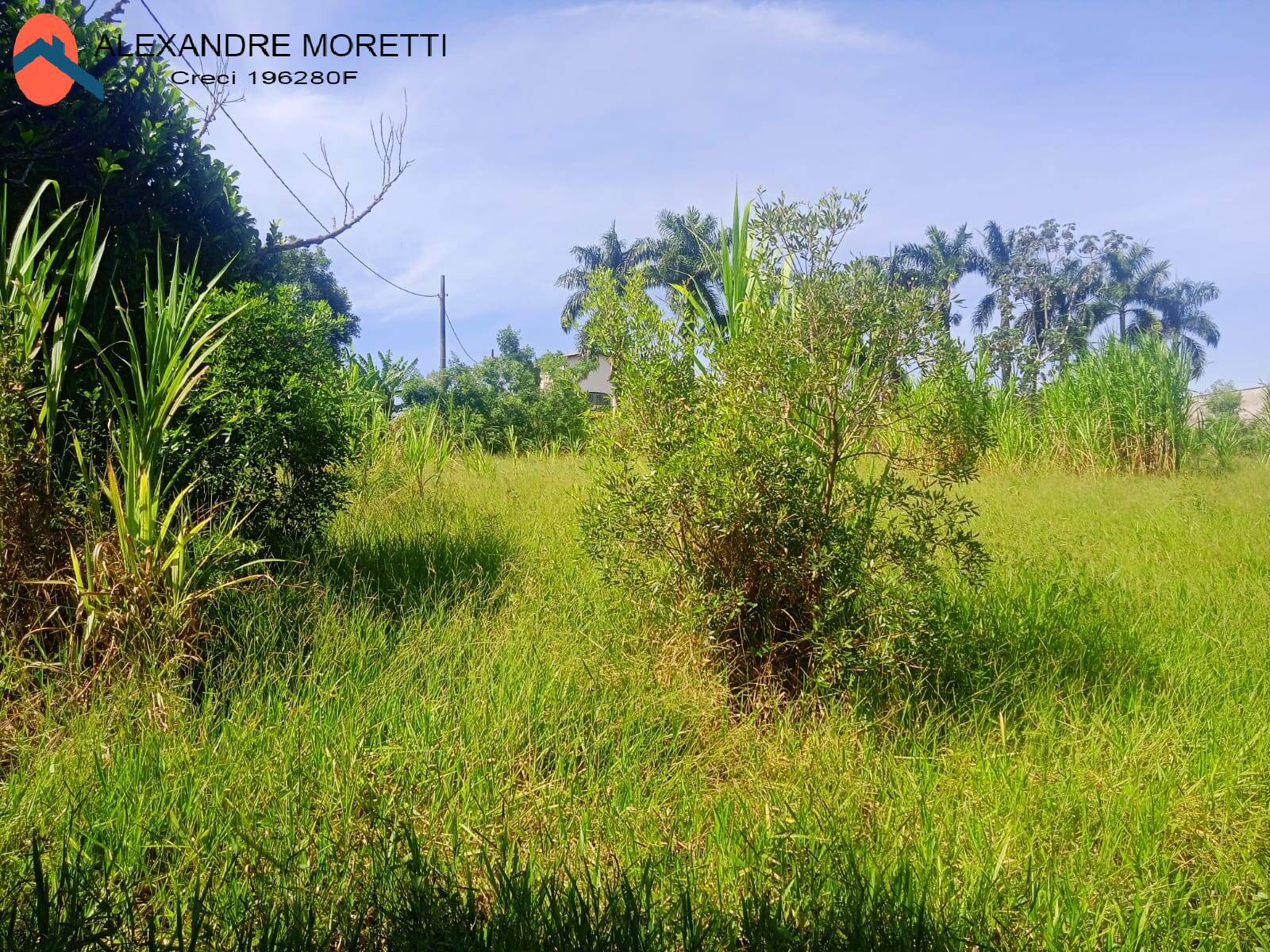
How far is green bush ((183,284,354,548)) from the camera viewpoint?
395cm

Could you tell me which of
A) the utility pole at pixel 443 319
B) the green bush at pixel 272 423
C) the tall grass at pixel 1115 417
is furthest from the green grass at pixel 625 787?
the utility pole at pixel 443 319

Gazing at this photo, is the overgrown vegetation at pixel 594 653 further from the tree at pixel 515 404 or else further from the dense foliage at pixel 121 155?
the tree at pixel 515 404

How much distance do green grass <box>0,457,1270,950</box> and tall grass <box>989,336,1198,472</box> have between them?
7.51m

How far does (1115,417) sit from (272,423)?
10.8 metres

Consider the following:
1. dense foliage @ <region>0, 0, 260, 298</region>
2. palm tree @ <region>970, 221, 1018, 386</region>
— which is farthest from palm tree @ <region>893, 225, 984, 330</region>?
dense foliage @ <region>0, 0, 260, 298</region>

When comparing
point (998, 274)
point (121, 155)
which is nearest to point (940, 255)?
point (998, 274)

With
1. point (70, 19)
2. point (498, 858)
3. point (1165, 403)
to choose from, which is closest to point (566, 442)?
point (1165, 403)

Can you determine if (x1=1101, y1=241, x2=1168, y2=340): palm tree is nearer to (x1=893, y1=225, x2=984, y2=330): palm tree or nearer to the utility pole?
(x1=893, y1=225, x2=984, y2=330): palm tree

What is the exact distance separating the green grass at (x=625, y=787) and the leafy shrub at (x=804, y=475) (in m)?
0.27

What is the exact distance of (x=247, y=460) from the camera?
13.1 ft

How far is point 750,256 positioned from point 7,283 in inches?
126

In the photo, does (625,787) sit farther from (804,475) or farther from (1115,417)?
(1115,417)

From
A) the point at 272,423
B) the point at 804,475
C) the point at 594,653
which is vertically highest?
the point at 272,423

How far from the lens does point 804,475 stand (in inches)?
121
